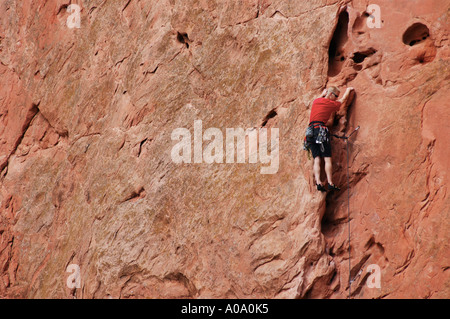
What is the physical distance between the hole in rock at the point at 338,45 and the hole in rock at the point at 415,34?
142 cm

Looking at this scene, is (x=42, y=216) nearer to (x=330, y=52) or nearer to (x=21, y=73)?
(x=21, y=73)

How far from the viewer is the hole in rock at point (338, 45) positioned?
15055 millimetres

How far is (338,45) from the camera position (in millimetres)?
15180

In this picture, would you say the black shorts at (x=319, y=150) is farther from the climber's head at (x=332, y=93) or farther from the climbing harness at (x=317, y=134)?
the climber's head at (x=332, y=93)

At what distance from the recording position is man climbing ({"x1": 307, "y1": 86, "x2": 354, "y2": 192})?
14016 millimetres

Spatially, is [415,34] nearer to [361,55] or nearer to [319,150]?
[361,55]

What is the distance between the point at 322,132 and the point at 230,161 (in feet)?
8.89

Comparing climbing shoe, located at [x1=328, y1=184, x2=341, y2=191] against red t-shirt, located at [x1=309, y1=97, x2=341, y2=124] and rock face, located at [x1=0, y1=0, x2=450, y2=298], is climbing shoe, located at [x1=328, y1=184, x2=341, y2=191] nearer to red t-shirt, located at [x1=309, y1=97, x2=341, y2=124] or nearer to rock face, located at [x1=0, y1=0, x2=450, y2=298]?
rock face, located at [x1=0, y1=0, x2=450, y2=298]

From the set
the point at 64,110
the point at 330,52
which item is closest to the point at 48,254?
the point at 64,110

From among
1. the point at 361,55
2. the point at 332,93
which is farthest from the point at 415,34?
the point at 332,93

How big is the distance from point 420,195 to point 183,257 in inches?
233

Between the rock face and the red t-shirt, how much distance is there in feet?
2.10

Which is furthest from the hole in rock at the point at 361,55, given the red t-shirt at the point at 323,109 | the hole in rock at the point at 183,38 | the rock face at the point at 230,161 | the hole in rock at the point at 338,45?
the hole in rock at the point at 183,38

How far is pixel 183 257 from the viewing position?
624 inches
